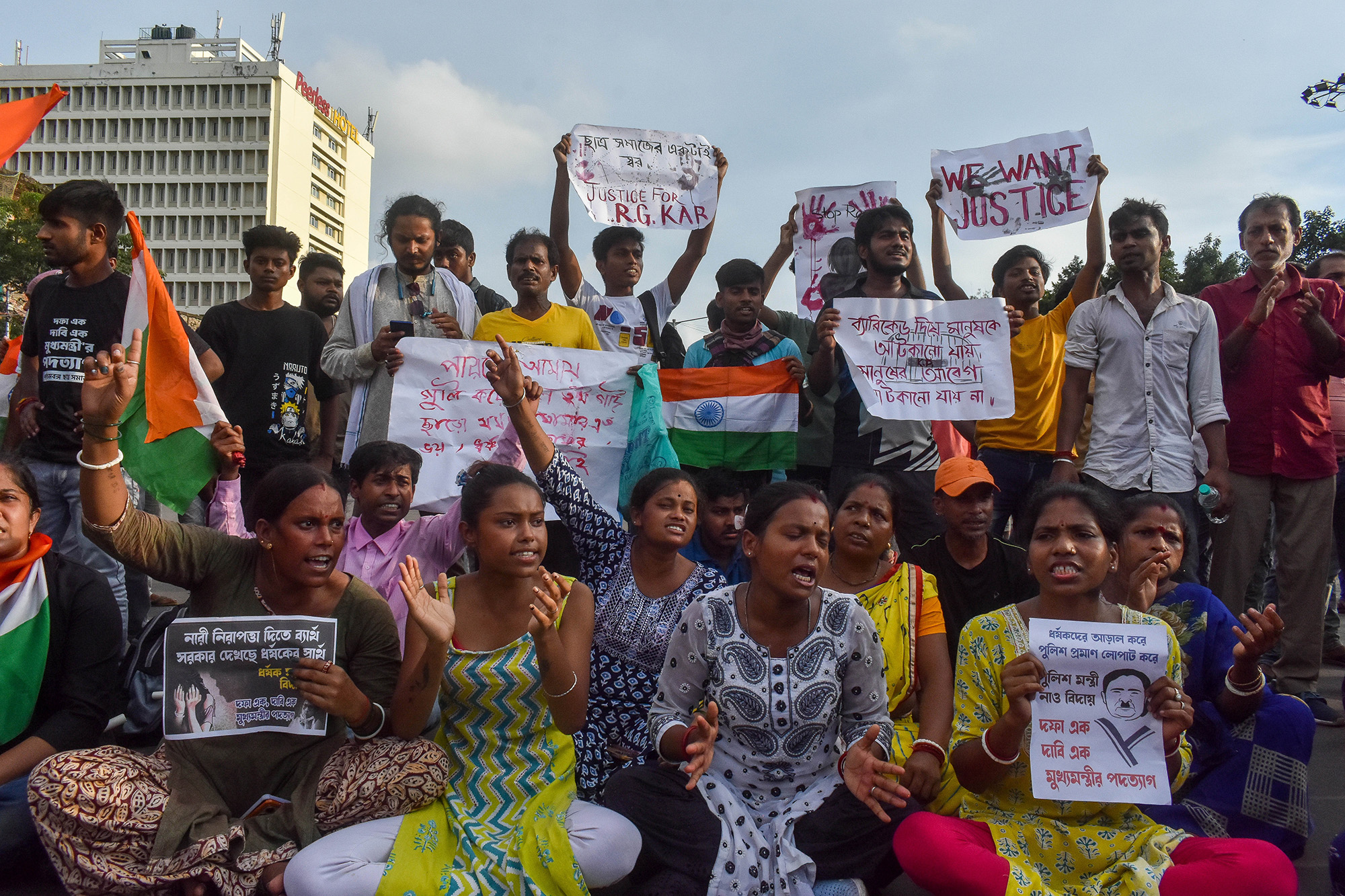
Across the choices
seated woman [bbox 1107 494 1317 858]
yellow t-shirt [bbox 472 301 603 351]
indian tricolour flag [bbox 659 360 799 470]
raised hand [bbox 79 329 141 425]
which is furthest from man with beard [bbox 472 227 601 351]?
seated woman [bbox 1107 494 1317 858]

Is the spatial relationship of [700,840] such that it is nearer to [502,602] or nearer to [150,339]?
[502,602]

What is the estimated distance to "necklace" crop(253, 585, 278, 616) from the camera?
346 centimetres

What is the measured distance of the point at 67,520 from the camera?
4.88m

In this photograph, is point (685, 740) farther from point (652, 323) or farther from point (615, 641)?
point (652, 323)

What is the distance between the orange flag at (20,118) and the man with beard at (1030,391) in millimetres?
4841

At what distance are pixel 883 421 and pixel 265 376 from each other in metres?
3.37

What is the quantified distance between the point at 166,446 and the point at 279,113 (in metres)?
111

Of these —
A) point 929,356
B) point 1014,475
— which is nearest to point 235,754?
point 929,356

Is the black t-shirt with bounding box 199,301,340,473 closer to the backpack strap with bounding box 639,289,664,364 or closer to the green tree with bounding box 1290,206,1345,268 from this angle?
the backpack strap with bounding box 639,289,664,364

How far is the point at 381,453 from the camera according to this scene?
4.39 meters

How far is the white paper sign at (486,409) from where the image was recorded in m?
5.40

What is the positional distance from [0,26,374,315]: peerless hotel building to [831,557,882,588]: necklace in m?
104

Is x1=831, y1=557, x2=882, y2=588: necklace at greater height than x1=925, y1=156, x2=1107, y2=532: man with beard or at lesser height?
lesser

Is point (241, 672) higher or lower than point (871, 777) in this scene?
higher
